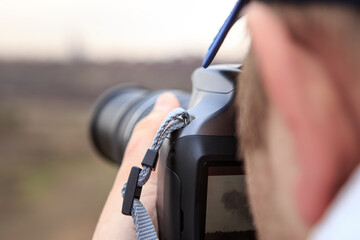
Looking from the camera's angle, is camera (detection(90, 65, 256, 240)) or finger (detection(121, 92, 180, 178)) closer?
camera (detection(90, 65, 256, 240))

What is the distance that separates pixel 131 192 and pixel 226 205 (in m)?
0.11

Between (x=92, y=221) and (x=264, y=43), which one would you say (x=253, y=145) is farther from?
(x=92, y=221)

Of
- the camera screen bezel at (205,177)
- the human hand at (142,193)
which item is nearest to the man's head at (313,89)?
the camera screen bezel at (205,177)

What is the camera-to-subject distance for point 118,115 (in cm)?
98

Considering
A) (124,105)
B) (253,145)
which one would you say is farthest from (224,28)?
(124,105)

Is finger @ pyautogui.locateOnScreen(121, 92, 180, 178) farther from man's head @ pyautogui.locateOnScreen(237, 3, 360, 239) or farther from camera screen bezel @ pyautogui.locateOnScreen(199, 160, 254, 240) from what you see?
man's head @ pyautogui.locateOnScreen(237, 3, 360, 239)

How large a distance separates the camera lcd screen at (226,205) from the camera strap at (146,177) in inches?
2.7

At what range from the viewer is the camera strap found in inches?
19.8

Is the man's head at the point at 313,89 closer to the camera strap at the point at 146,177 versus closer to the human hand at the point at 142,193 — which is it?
the camera strap at the point at 146,177

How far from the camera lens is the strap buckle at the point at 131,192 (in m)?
0.52

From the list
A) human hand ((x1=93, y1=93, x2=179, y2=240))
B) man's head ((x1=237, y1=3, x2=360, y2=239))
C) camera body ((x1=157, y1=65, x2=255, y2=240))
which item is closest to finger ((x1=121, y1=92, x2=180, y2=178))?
human hand ((x1=93, y1=93, x2=179, y2=240))

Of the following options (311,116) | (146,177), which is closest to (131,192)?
(146,177)

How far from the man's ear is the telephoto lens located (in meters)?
0.50

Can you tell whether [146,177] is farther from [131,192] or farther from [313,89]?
[313,89]
